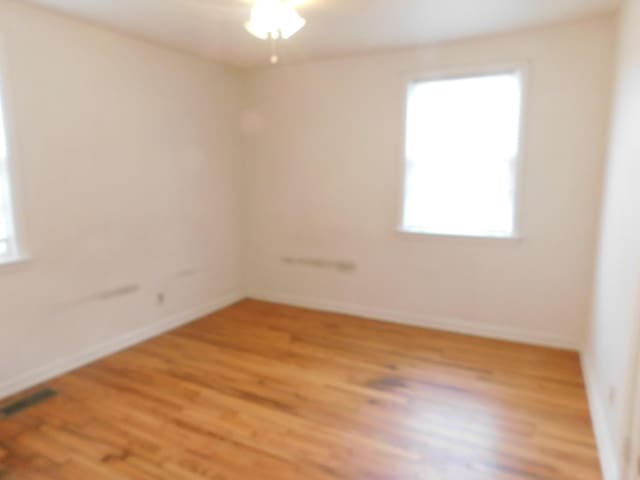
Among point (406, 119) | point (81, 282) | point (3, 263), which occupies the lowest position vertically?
point (81, 282)

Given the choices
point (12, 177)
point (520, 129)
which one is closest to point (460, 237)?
point (520, 129)

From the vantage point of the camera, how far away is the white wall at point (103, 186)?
2750 mm

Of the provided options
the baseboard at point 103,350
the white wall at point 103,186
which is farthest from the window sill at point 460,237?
the baseboard at point 103,350

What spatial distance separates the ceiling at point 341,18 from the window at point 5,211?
37.5 inches

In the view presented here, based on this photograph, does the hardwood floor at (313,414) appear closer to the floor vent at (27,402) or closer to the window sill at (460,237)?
the floor vent at (27,402)

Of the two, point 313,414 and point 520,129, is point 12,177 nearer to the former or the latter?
point 313,414

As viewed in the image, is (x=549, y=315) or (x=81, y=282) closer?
(x=81, y=282)

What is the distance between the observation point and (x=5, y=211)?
2.68 m

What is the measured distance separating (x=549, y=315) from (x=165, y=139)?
356 centimetres

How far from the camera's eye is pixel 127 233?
344cm

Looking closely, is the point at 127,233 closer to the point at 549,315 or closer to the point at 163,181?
the point at 163,181

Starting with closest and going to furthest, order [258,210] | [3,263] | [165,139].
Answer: [3,263], [165,139], [258,210]

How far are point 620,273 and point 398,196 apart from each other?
6.52 feet

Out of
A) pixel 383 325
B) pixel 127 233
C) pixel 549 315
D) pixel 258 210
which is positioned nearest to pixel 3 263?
pixel 127 233
